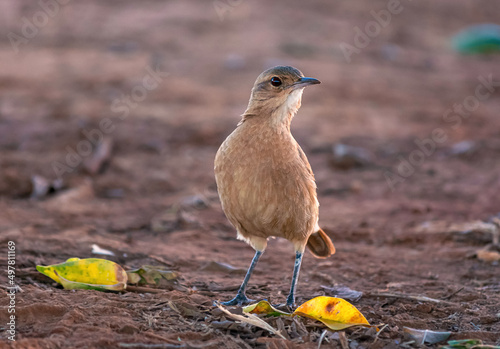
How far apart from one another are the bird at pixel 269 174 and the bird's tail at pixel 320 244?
0.36 meters

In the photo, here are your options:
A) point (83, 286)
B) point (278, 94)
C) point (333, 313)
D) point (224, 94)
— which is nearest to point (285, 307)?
point (333, 313)

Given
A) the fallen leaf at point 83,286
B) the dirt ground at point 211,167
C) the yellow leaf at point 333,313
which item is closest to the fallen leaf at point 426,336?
the dirt ground at point 211,167

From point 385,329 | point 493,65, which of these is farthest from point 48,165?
point 493,65

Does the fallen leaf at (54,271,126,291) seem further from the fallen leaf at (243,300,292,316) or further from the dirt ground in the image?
the fallen leaf at (243,300,292,316)

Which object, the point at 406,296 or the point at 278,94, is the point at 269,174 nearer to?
the point at 278,94

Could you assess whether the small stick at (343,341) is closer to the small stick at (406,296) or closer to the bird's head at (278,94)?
the small stick at (406,296)

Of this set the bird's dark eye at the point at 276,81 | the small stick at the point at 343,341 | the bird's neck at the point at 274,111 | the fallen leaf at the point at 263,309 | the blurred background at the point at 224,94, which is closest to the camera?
the small stick at the point at 343,341

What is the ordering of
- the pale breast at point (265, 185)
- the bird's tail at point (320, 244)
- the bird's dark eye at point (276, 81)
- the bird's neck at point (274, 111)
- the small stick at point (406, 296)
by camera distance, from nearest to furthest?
the pale breast at point (265, 185) → the small stick at point (406, 296) → the bird's neck at point (274, 111) → the bird's dark eye at point (276, 81) → the bird's tail at point (320, 244)

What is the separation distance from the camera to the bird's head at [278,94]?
4840 millimetres

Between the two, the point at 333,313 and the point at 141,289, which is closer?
the point at 333,313

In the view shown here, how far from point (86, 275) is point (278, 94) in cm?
199

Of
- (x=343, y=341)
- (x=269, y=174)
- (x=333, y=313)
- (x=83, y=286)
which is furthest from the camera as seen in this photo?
(x=269, y=174)

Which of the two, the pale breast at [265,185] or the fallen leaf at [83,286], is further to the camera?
the pale breast at [265,185]

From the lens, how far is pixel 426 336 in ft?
12.7
